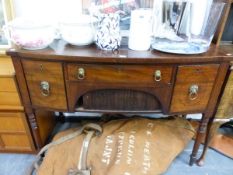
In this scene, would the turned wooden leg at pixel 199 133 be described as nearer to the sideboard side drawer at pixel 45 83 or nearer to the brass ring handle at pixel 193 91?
the brass ring handle at pixel 193 91

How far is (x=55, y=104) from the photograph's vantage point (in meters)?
0.97

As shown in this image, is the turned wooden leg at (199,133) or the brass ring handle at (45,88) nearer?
the brass ring handle at (45,88)

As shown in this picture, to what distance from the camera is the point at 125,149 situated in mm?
1115

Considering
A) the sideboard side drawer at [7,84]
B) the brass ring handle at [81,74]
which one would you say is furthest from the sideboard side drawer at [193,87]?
the sideboard side drawer at [7,84]

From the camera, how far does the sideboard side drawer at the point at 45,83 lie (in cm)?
88

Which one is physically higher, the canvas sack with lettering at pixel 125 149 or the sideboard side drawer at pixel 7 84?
the sideboard side drawer at pixel 7 84

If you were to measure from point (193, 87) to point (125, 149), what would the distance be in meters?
0.49

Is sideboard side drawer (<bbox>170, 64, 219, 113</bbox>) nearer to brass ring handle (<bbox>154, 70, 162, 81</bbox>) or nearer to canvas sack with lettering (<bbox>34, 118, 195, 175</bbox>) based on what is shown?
brass ring handle (<bbox>154, 70, 162, 81</bbox>)

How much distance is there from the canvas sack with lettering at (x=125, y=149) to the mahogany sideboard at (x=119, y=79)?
0.87ft

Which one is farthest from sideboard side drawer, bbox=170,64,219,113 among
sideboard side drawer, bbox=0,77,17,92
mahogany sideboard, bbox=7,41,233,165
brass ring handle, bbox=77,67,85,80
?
sideboard side drawer, bbox=0,77,17,92

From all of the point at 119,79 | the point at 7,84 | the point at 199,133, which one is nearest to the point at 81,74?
the point at 119,79

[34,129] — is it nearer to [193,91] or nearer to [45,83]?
[45,83]

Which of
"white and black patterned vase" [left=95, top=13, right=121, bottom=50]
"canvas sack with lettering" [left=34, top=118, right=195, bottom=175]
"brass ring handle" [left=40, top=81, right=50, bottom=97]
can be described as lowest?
"canvas sack with lettering" [left=34, top=118, right=195, bottom=175]

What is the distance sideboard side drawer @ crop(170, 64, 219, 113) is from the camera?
87 centimetres
